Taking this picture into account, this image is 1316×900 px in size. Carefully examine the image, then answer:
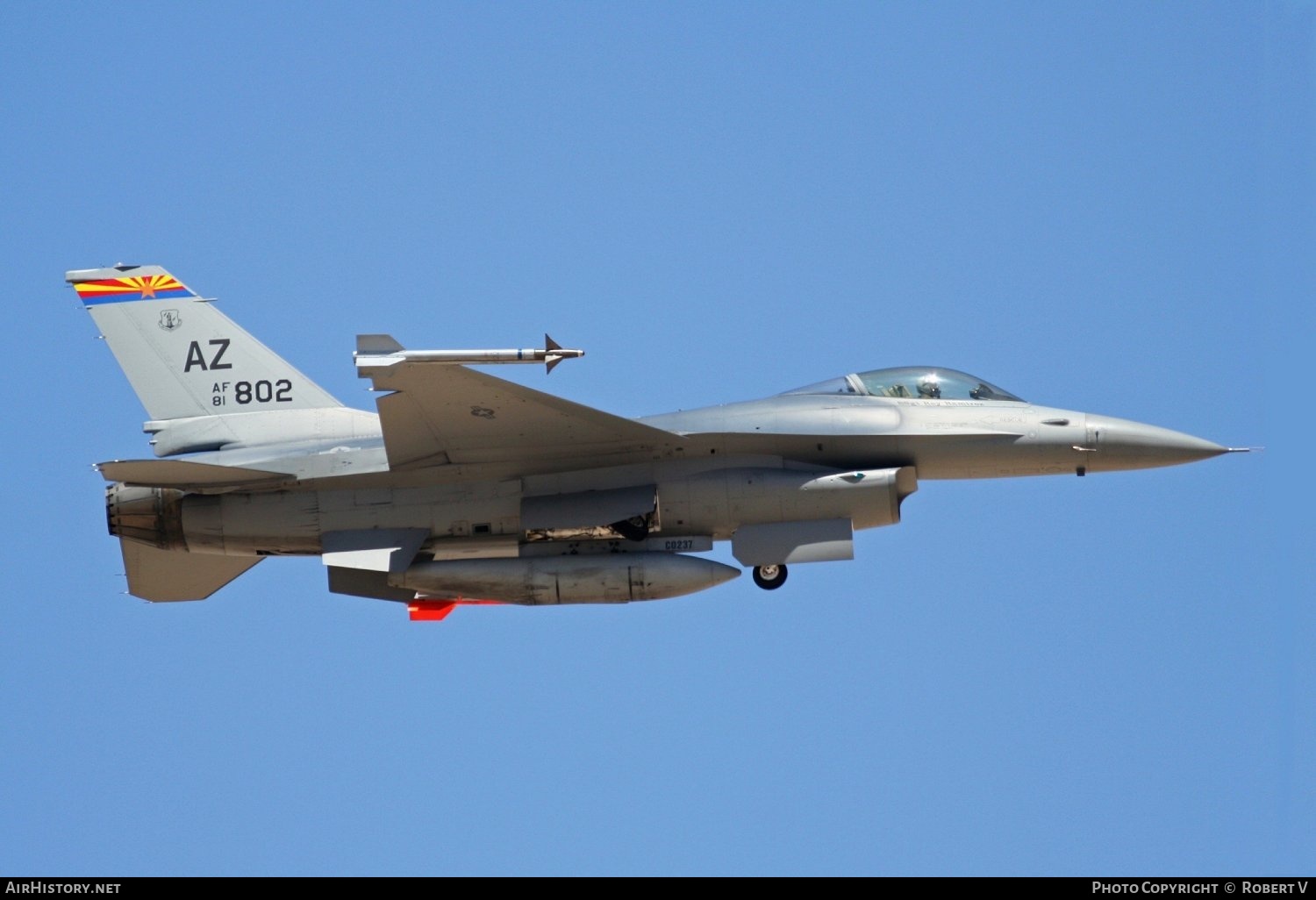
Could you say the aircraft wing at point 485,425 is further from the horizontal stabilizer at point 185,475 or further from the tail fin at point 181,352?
the tail fin at point 181,352

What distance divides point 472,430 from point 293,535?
95.5 inches

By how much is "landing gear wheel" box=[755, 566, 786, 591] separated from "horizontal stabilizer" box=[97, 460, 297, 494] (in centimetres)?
522

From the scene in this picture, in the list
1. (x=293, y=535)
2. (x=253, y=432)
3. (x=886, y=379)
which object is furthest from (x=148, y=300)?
(x=886, y=379)

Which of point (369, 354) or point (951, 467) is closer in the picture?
point (369, 354)

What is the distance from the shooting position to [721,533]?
22.3 meters

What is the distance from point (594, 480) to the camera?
22.4m

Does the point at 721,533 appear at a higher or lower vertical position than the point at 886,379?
lower

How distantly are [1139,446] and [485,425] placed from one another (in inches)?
282

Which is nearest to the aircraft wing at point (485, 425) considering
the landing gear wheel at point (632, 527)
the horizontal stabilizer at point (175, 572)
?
the landing gear wheel at point (632, 527)

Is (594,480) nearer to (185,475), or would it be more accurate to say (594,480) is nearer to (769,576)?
(769,576)

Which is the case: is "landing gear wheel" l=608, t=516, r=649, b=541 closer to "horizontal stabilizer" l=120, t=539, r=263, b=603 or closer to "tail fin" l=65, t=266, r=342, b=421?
"tail fin" l=65, t=266, r=342, b=421

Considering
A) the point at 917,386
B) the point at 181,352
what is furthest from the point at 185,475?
the point at 917,386

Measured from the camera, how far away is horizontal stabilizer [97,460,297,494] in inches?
856
